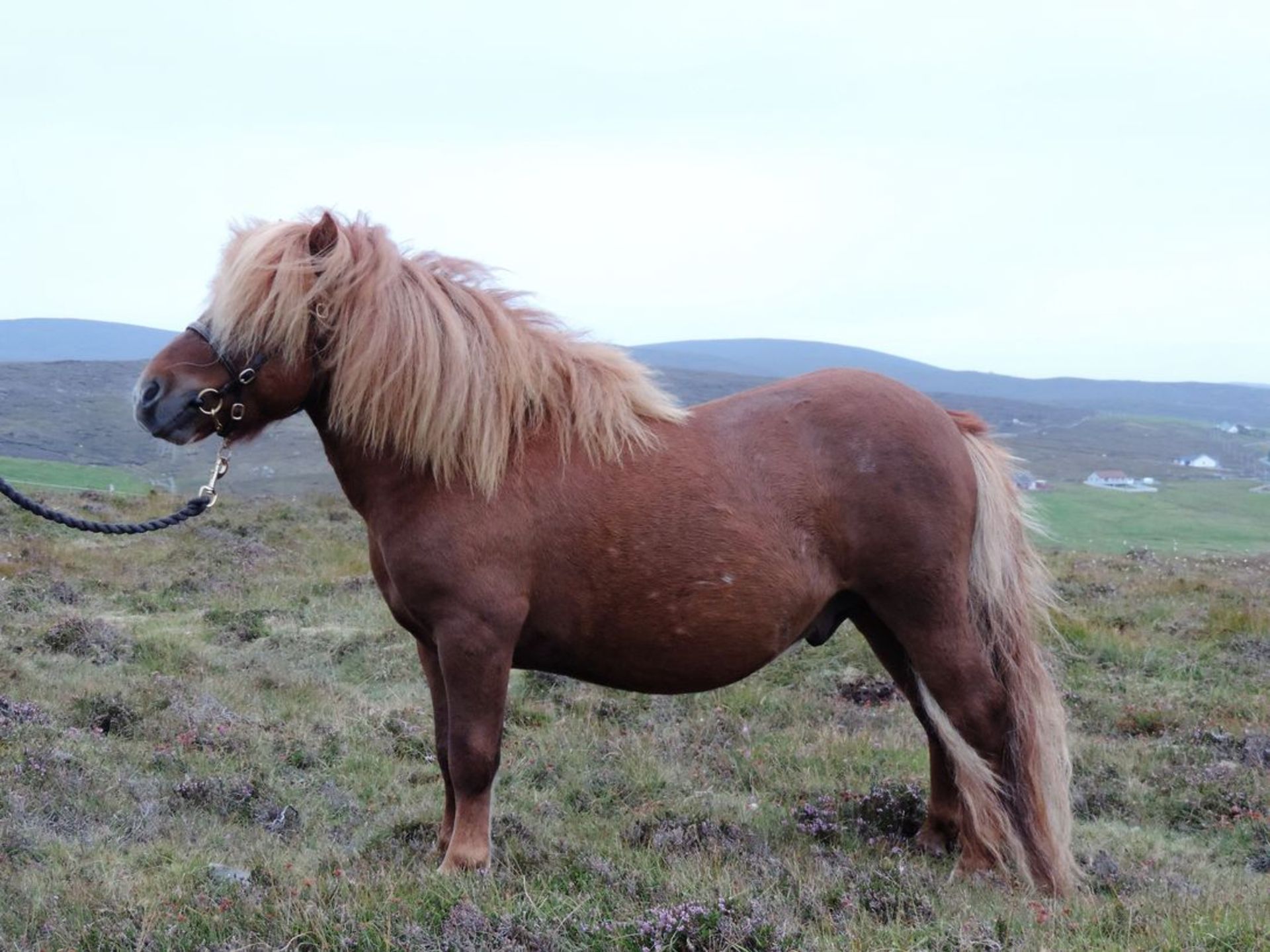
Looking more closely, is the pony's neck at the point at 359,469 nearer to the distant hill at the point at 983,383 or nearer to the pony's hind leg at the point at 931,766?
the pony's hind leg at the point at 931,766

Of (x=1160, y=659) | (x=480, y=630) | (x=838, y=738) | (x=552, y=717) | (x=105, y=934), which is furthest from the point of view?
(x=1160, y=659)

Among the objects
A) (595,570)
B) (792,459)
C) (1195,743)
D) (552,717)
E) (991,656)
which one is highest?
(792,459)

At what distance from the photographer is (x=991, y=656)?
14.6 ft

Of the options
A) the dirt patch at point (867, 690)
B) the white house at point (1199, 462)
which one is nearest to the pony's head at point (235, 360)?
the dirt patch at point (867, 690)

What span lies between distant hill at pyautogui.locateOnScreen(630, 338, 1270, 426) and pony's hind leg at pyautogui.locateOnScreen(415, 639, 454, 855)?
248ft

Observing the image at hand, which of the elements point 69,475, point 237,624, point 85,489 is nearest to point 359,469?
point 237,624

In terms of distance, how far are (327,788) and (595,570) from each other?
2.48 m

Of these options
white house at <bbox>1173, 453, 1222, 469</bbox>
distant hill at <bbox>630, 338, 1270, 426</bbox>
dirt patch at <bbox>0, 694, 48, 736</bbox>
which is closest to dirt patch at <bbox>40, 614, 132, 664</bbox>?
dirt patch at <bbox>0, 694, 48, 736</bbox>

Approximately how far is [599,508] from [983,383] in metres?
106

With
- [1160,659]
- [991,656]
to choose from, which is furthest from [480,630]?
[1160,659]

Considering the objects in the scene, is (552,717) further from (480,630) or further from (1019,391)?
(1019,391)

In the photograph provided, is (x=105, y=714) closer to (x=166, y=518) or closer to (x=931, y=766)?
(x=166, y=518)

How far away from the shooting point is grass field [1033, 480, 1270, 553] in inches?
926

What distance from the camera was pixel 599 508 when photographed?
12.9 ft
